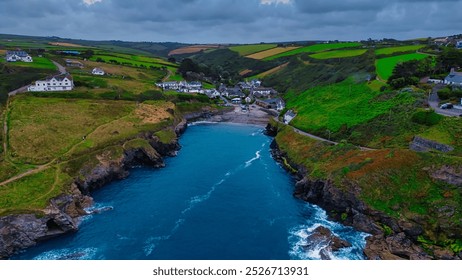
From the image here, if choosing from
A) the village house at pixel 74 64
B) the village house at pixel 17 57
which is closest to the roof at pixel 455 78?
the village house at pixel 74 64

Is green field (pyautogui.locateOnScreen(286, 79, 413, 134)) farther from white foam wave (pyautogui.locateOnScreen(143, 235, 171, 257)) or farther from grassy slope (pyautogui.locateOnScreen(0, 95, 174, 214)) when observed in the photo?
white foam wave (pyautogui.locateOnScreen(143, 235, 171, 257))

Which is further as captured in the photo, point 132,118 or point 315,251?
point 132,118

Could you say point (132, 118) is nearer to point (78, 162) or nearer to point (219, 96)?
point (78, 162)

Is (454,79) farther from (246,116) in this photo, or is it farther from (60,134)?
(60,134)

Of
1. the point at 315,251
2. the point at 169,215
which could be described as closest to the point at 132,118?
the point at 169,215

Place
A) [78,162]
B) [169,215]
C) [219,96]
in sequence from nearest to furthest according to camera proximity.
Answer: [169,215] → [78,162] → [219,96]

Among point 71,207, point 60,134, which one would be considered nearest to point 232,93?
point 60,134
